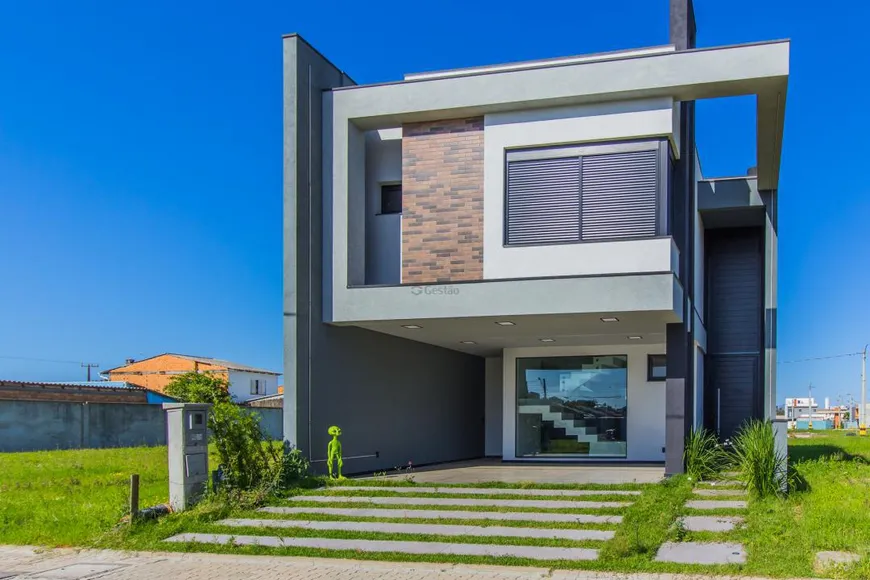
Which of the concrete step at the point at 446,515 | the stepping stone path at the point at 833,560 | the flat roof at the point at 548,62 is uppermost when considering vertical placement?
the flat roof at the point at 548,62

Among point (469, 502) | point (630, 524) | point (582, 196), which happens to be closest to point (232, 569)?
point (469, 502)

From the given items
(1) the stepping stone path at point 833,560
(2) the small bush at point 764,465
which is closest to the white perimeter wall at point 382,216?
(2) the small bush at point 764,465

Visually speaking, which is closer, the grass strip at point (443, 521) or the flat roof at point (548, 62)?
the grass strip at point (443, 521)

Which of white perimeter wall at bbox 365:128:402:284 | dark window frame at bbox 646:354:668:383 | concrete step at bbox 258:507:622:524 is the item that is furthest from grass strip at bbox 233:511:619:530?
dark window frame at bbox 646:354:668:383

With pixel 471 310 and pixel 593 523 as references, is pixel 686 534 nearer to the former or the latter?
pixel 593 523

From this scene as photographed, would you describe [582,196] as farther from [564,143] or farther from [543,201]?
[564,143]

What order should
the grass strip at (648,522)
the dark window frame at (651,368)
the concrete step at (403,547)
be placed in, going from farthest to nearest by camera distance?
the dark window frame at (651,368) < the concrete step at (403,547) < the grass strip at (648,522)

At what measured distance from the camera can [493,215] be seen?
46.5ft

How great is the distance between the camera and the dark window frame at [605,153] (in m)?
13.3

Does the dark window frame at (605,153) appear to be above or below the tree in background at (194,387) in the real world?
above

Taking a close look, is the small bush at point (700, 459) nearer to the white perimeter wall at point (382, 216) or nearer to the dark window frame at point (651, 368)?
the dark window frame at point (651, 368)

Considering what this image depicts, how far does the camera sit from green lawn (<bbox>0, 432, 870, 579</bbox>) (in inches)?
334

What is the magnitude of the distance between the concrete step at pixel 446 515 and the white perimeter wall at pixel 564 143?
166 inches

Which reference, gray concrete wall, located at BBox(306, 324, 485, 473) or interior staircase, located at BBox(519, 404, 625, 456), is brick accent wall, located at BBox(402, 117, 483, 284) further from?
interior staircase, located at BBox(519, 404, 625, 456)
